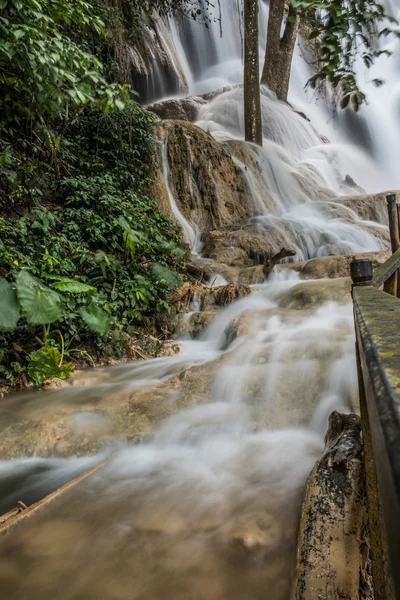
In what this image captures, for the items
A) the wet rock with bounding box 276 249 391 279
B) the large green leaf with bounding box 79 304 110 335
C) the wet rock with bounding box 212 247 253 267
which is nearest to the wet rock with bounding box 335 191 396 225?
the wet rock with bounding box 276 249 391 279

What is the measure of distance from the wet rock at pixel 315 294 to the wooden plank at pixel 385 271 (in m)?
Result: 2.17

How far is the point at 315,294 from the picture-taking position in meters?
5.03

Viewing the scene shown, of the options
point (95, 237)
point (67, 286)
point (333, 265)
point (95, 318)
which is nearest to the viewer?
point (67, 286)

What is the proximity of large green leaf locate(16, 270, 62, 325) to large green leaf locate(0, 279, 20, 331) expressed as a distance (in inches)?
3.2

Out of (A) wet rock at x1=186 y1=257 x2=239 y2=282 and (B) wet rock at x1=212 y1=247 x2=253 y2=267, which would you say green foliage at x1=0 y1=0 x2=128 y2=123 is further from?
(B) wet rock at x1=212 y1=247 x2=253 y2=267

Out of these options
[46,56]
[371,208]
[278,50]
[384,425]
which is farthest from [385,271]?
[278,50]

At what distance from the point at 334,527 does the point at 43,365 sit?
3.37 meters

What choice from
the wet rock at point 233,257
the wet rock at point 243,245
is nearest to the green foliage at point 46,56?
the wet rock at point 233,257

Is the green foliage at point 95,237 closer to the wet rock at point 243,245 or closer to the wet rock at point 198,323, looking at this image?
the wet rock at point 198,323

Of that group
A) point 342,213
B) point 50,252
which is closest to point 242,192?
point 342,213

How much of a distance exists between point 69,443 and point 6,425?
26.2 inches

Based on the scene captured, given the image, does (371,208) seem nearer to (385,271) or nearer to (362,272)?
(385,271)

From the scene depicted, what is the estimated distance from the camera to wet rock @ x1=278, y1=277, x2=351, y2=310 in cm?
486

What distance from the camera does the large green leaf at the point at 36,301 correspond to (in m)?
3.56
